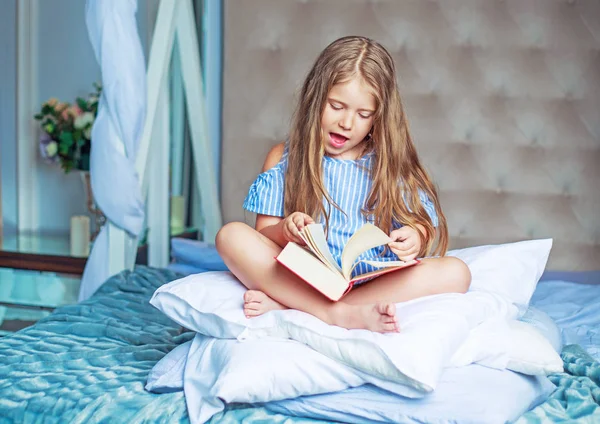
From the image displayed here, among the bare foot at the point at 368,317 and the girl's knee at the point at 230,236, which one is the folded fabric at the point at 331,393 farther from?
the girl's knee at the point at 230,236

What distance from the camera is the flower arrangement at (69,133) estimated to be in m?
2.49

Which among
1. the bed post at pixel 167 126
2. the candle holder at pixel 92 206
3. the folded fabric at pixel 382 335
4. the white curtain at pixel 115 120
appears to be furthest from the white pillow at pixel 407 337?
the candle holder at pixel 92 206

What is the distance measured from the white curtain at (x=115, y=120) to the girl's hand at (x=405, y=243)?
89 centimetres

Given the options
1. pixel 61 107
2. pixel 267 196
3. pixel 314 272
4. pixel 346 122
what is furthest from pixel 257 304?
pixel 61 107

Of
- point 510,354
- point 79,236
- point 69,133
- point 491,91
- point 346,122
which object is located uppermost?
point 491,91

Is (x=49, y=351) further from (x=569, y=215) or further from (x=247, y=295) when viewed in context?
(x=569, y=215)

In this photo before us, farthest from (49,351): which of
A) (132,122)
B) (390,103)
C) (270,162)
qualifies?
(390,103)

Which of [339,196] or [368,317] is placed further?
[339,196]

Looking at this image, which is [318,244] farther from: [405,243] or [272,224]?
[272,224]

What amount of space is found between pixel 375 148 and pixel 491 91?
39.7 inches

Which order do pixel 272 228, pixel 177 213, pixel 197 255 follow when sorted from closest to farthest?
pixel 272 228
pixel 197 255
pixel 177 213

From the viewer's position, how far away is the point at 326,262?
1146 millimetres

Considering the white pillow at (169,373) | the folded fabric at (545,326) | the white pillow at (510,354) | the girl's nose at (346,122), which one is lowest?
the white pillow at (169,373)

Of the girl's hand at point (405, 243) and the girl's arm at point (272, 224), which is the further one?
the girl's arm at point (272, 224)
